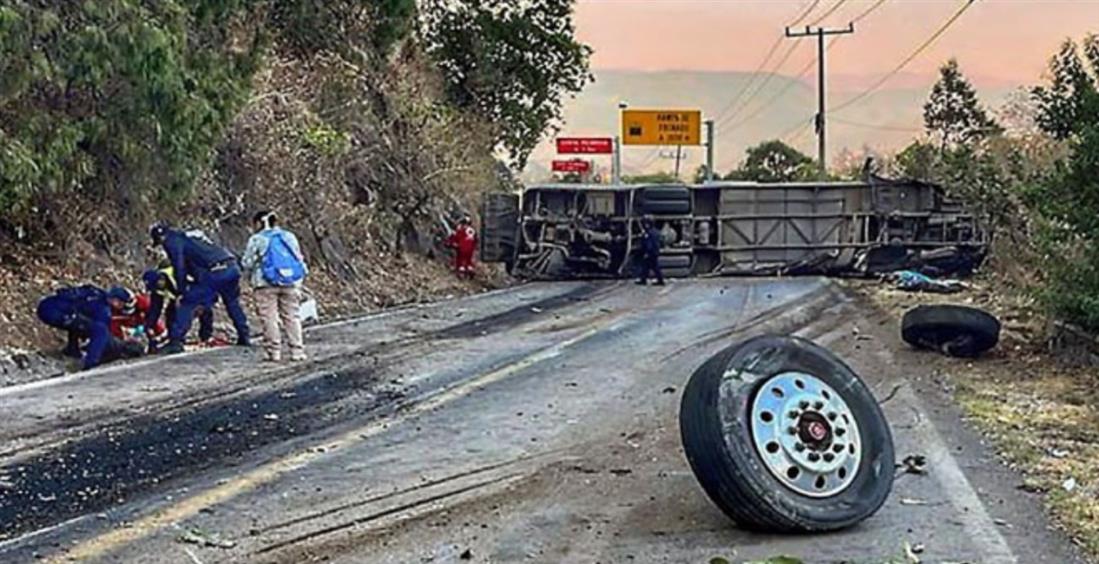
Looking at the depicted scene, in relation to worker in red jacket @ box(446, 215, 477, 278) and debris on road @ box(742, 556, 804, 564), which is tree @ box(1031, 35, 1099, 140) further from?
worker in red jacket @ box(446, 215, 477, 278)

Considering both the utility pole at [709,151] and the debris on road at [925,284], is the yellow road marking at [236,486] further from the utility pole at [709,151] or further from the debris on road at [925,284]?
the utility pole at [709,151]

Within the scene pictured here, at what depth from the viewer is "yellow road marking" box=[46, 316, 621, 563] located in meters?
5.92

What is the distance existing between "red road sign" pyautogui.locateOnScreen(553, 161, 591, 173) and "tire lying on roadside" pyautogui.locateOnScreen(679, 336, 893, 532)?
50.2 metres

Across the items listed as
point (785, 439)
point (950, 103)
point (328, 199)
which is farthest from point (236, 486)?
point (950, 103)

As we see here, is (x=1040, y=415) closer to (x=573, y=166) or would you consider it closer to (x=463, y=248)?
(x=463, y=248)

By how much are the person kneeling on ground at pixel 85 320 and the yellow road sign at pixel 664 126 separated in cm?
4499

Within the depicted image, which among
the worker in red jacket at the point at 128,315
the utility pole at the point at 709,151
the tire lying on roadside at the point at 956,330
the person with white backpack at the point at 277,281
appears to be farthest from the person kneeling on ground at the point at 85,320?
the utility pole at the point at 709,151

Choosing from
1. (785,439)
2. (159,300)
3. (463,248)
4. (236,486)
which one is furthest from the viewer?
(463,248)

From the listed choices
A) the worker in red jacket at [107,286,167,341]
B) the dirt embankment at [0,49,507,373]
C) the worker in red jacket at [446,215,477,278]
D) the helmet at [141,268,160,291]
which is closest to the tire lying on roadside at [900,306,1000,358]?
the helmet at [141,268,160,291]

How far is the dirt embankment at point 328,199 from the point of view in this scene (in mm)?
15586

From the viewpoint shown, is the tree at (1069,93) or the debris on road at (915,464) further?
the tree at (1069,93)

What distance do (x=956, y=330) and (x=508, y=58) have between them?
27168 mm

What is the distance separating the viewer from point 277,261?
13.1 metres

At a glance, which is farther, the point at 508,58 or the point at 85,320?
the point at 508,58
